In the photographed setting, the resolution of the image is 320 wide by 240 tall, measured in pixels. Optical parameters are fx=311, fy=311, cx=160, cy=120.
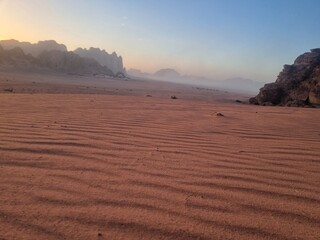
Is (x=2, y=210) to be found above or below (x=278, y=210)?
below

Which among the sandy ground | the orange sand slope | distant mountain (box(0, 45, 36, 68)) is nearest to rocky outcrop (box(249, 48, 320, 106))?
the orange sand slope

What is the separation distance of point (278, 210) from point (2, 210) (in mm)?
1935

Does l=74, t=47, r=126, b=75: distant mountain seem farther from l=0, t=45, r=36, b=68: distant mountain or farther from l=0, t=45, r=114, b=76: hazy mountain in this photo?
l=0, t=45, r=36, b=68: distant mountain

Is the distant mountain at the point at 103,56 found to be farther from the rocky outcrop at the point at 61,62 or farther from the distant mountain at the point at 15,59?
the distant mountain at the point at 15,59

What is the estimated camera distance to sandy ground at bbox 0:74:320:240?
1978 mm

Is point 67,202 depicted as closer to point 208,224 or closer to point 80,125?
point 208,224

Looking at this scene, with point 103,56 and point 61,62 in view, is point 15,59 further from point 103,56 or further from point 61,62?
point 103,56

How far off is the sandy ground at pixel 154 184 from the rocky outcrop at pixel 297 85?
8.52 metres

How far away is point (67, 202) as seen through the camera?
7.39 ft

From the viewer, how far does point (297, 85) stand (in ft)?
44.1

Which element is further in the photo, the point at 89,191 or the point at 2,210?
the point at 89,191

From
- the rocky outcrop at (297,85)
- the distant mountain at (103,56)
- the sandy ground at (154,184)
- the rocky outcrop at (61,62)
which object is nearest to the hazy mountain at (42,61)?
the rocky outcrop at (61,62)

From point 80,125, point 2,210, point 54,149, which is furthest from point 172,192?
point 80,125

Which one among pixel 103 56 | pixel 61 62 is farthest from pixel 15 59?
pixel 103 56
